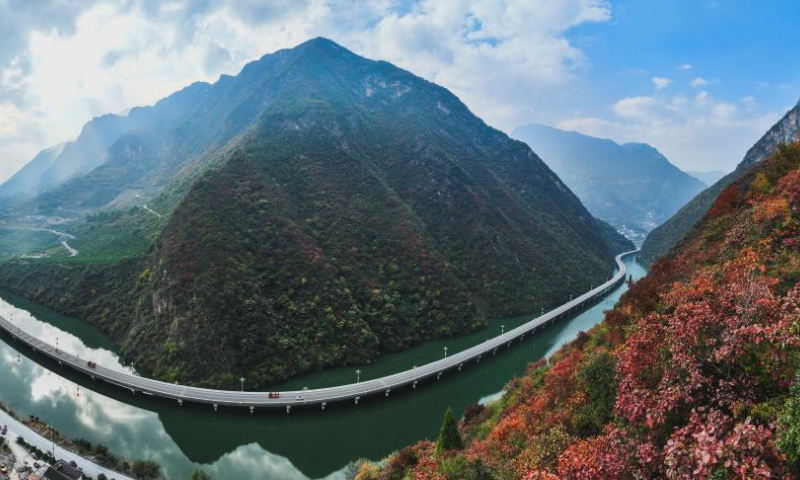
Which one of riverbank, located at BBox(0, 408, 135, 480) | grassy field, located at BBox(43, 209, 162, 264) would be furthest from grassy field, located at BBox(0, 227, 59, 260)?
riverbank, located at BBox(0, 408, 135, 480)

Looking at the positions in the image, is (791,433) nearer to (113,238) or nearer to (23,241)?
(113,238)

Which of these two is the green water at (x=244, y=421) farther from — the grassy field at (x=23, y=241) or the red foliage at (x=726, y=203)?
the grassy field at (x=23, y=241)

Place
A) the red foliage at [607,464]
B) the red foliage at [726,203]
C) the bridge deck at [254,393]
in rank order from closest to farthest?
the red foliage at [607,464], the red foliage at [726,203], the bridge deck at [254,393]

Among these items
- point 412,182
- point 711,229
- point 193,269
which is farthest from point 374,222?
point 711,229

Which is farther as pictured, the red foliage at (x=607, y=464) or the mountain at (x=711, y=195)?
the mountain at (x=711, y=195)

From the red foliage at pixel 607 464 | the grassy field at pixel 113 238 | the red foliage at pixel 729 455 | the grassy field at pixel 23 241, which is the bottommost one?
the red foliage at pixel 607 464

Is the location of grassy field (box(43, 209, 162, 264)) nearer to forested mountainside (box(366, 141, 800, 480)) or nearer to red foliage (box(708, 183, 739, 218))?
forested mountainside (box(366, 141, 800, 480))

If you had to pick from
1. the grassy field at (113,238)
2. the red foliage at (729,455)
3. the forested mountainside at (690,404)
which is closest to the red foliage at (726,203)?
the forested mountainside at (690,404)

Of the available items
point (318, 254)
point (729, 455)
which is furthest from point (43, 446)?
point (729, 455)
